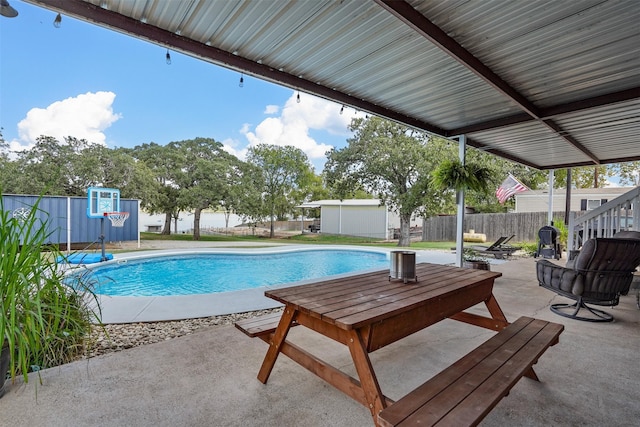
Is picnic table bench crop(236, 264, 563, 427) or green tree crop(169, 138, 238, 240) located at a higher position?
green tree crop(169, 138, 238, 240)

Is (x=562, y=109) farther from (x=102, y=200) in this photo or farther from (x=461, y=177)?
(x=102, y=200)

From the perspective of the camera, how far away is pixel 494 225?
14.5 meters

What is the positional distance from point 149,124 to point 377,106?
59.8 ft

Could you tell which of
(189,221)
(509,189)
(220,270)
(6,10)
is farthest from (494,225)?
(189,221)

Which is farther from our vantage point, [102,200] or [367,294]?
[102,200]

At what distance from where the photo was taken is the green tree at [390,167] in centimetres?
1195

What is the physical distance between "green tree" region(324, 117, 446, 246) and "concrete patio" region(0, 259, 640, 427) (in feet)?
32.0

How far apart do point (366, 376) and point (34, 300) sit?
1874 mm

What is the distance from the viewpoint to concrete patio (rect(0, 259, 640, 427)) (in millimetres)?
1605

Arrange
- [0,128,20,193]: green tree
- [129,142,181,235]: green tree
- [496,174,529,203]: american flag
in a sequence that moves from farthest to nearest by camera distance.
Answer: [129,142,181,235]: green tree → [0,128,20,193]: green tree → [496,174,529,203]: american flag

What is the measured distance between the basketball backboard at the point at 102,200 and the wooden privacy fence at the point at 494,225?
12545 mm

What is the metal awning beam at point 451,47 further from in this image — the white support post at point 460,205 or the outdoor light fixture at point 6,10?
the outdoor light fixture at point 6,10

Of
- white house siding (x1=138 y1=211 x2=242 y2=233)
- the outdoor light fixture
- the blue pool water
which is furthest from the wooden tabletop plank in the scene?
white house siding (x1=138 y1=211 x2=242 y2=233)

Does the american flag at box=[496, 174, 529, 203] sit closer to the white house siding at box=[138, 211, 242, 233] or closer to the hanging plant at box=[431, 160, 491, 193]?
the hanging plant at box=[431, 160, 491, 193]
